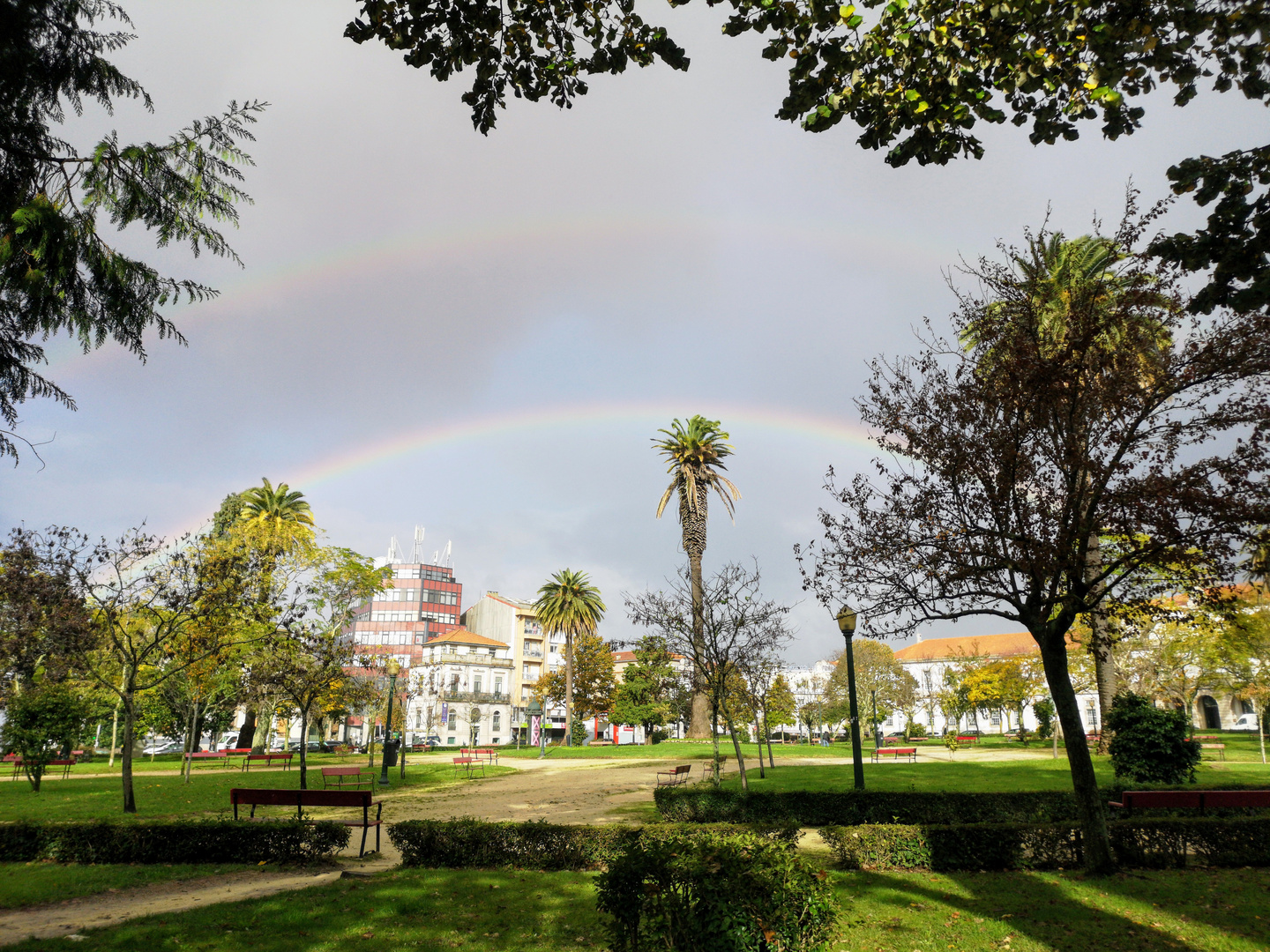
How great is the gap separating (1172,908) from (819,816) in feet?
25.6

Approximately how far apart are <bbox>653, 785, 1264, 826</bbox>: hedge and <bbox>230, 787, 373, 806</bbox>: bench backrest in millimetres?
6225

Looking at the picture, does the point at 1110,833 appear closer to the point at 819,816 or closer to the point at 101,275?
the point at 819,816

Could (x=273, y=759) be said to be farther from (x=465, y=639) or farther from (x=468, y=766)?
(x=465, y=639)

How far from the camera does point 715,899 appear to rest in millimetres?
4789

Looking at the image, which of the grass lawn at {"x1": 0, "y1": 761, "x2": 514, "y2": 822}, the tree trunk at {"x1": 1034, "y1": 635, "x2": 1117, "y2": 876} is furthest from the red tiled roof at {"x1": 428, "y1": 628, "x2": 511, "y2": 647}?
the tree trunk at {"x1": 1034, "y1": 635, "x2": 1117, "y2": 876}

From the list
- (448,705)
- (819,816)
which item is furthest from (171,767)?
(448,705)

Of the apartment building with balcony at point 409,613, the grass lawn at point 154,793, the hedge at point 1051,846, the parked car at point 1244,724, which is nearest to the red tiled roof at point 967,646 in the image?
the parked car at point 1244,724

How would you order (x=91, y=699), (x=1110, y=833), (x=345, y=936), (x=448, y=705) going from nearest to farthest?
(x=345, y=936) → (x=1110, y=833) → (x=91, y=699) → (x=448, y=705)

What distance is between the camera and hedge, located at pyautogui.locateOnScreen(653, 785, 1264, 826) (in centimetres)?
1414

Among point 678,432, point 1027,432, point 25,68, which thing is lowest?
point 1027,432

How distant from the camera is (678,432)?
166ft

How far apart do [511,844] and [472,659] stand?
253 ft

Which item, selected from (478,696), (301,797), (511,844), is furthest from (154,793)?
(478,696)

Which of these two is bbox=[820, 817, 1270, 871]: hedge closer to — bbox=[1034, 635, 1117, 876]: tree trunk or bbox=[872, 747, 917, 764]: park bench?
bbox=[1034, 635, 1117, 876]: tree trunk
